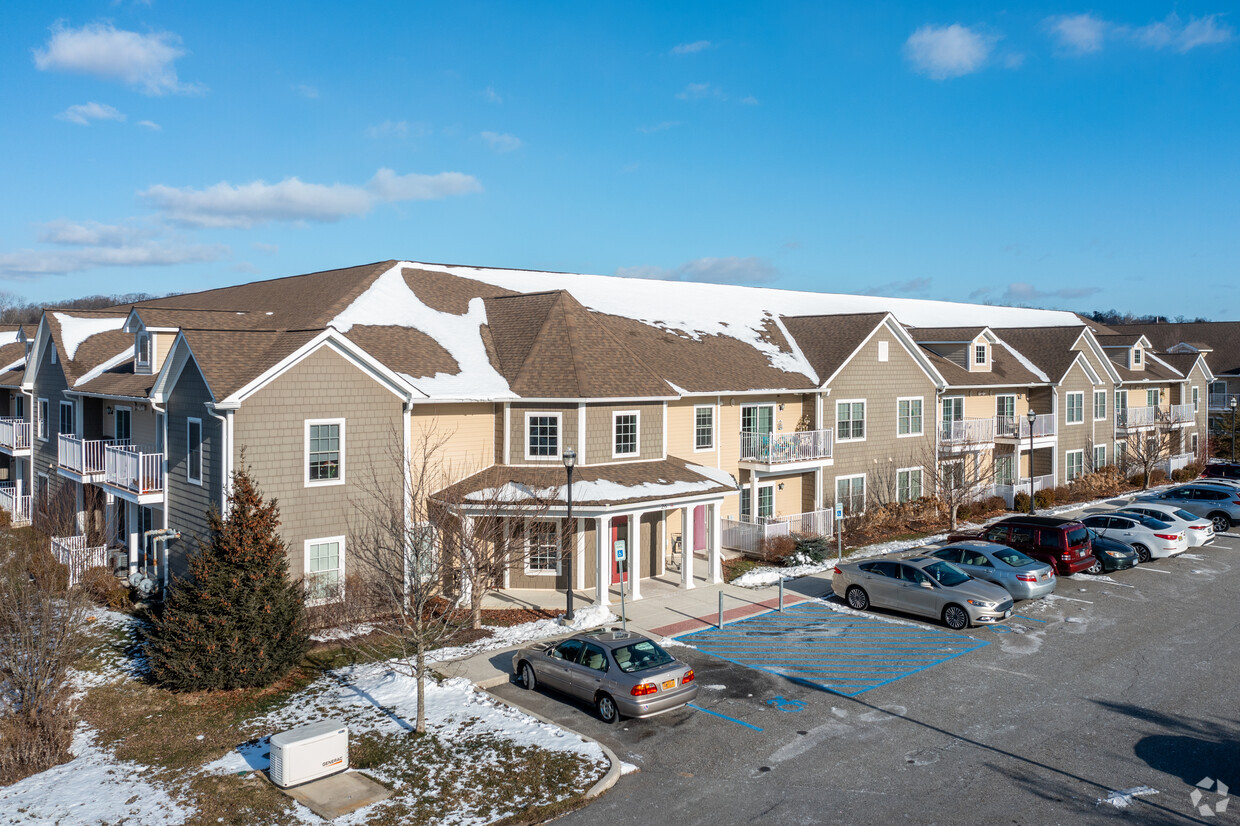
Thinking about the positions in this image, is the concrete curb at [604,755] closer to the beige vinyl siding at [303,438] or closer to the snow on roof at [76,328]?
the beige vinyl siding at [303,438]

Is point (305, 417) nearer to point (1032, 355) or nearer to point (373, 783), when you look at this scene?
point (373, 783)

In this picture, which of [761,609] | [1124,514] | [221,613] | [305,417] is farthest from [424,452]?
[1124,514]

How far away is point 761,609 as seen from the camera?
76.0 feet

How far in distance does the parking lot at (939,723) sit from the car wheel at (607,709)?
206 millimetres

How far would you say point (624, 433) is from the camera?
85.7 ft

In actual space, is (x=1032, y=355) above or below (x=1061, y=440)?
above

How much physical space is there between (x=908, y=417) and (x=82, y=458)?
29501 mm

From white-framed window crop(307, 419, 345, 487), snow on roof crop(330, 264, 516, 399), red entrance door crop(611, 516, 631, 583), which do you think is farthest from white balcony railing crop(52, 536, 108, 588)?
red entrance door crop(611, 516, 631, 583)

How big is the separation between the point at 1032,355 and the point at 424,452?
111 feet

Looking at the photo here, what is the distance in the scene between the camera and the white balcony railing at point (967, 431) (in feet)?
123

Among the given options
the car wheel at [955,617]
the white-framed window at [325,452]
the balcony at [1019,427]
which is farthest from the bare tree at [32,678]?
the balcony at [1019,427]

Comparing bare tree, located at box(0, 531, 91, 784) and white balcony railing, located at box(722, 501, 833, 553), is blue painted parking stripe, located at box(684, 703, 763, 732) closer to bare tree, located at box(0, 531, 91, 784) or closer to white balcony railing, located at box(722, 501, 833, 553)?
bare tree, located at box(0, 531, 91, 784)

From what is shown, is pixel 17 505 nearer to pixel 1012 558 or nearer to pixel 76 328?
pixel 76 328

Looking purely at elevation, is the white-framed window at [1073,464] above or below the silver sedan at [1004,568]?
above
